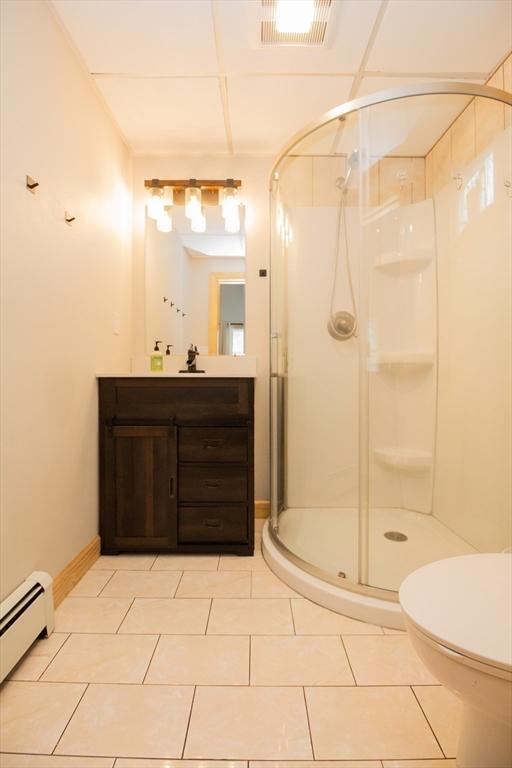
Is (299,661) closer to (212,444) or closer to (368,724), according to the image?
(368,724)

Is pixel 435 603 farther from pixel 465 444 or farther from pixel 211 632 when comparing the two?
pixel 465 444

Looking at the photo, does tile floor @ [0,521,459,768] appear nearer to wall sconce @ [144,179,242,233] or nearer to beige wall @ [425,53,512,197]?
beige wall @ [425,53,512,197]

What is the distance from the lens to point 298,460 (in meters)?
2.08

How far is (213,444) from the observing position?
1938 millimetres

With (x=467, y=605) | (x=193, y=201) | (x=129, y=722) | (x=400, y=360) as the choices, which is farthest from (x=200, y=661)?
(x=193, y=201)

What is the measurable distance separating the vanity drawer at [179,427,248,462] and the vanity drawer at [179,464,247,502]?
0.04 meters

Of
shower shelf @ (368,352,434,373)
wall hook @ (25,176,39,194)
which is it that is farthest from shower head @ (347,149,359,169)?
wall hook @ (25,176,39,194)

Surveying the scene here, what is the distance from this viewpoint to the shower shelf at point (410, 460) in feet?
5.86

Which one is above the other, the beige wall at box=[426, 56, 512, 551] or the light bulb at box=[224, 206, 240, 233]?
the light bulb at box=[224, 206, 240, 233]

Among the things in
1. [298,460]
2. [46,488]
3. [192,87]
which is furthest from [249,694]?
[192,87]

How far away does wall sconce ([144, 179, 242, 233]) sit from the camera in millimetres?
2357

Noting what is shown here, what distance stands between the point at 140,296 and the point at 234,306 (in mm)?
594

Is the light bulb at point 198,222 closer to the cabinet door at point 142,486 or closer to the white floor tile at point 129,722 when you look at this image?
the cabinet door at point 142,486

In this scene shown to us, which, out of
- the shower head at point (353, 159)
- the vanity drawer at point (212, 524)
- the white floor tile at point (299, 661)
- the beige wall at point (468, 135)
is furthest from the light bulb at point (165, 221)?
the white floor tile at point (299, 661)
